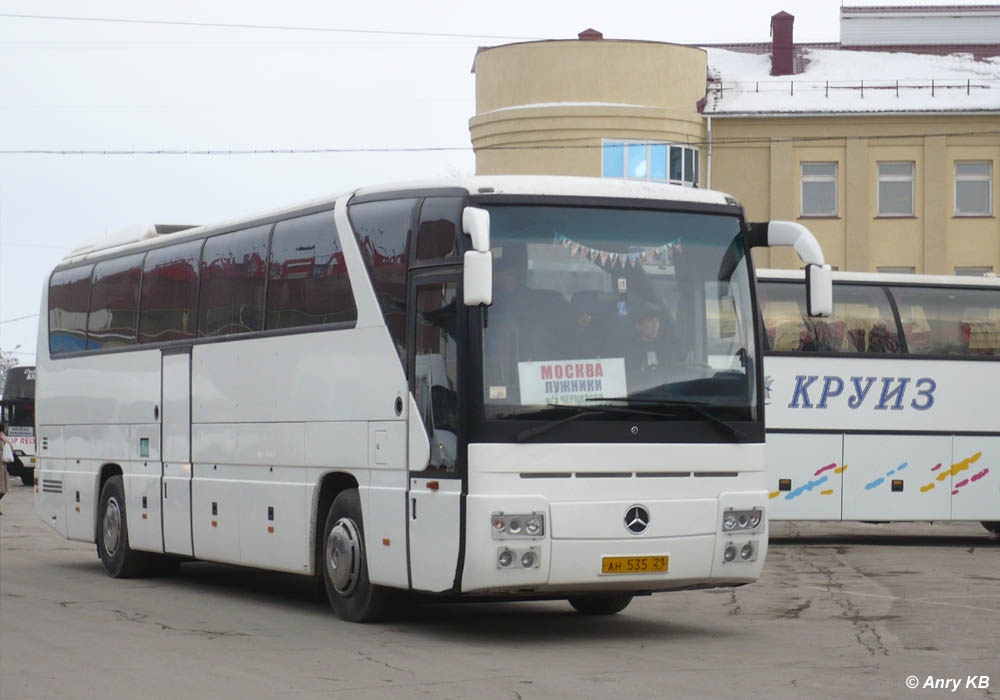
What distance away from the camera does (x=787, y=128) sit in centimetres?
4872

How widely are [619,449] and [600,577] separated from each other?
3.03 feet

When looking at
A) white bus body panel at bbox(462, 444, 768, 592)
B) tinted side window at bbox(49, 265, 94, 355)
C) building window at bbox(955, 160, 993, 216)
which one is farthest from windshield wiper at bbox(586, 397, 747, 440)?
building window at bbox(955, 160, 993, 216)

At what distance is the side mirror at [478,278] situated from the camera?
11688mm

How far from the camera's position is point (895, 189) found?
48719mm

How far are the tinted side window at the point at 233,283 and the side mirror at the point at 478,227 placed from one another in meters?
4.14

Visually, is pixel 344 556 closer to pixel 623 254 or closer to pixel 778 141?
pixel 623 254

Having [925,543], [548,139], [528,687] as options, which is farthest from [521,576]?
[548,139]

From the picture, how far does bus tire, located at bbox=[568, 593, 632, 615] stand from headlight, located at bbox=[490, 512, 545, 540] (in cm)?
250

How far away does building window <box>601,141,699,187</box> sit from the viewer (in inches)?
1870

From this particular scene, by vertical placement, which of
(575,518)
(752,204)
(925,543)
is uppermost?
(752,204)

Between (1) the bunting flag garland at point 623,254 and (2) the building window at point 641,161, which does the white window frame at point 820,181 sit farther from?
(1) the bunting flag garland at point 623,254

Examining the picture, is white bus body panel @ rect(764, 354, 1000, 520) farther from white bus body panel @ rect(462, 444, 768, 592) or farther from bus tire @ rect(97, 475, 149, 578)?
white bus body panel @ rect(462, 444, 768, 592)

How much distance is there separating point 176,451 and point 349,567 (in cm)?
441

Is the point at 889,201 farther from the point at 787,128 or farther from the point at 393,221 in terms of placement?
the point at 393,221
